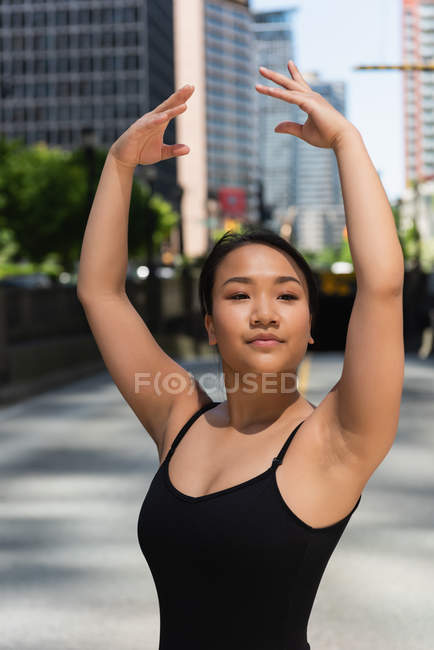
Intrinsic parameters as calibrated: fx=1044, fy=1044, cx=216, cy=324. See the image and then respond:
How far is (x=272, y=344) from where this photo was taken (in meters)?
2.14

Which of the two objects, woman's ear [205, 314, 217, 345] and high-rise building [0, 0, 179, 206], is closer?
woman's ear [205, 314, 217, 345]

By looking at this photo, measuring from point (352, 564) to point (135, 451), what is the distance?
17.1ft

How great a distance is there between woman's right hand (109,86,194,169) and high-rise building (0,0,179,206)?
5892 inches

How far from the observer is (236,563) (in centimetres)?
209

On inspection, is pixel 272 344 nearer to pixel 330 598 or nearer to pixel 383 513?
pixel 330 598

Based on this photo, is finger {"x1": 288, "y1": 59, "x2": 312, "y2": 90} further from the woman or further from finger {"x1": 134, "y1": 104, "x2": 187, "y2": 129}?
finger {"x1": 134, "y1": 104, "x2": 187, "y2": 129}

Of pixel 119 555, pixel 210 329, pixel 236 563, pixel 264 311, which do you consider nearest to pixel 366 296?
pixel 264 311

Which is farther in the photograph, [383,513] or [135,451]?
[135,451]

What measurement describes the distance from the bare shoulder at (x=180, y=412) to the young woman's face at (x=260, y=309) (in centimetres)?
25

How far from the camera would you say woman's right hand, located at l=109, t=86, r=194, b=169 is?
88.1 inches

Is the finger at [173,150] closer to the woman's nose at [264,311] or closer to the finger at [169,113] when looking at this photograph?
the finger at [169,113]

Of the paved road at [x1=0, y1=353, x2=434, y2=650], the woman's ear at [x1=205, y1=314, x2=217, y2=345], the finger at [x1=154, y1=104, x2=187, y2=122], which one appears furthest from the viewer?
the paved road at [x1=0, y1=353, x2=434, y2=650]

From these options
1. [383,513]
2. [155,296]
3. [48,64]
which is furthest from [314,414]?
[48,64]

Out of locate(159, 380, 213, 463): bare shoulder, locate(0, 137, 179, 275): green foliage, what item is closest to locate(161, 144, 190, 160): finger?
locate(159, 380, 213, 463): bare shoulder
